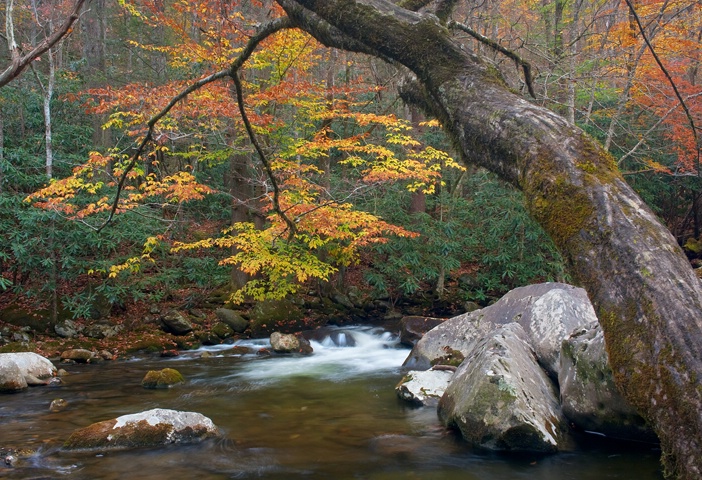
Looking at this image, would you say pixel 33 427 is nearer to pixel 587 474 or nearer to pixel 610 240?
pixel 587 474

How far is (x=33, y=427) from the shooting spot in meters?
6.28

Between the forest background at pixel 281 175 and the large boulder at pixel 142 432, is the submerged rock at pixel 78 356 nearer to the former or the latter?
the forest background at pixel 281 175

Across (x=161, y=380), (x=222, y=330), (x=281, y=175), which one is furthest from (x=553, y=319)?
(x=222, y=330)

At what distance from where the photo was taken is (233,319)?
492 inches

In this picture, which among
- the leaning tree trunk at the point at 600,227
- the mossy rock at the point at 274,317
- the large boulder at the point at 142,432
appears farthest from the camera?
the mossy rock at the point at 274,317

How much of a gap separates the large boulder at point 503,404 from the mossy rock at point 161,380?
4449 millimetres

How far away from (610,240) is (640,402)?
482 mm

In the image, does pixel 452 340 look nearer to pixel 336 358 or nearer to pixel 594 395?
pixel 336 358

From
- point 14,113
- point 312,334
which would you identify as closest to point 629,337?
point 312,334

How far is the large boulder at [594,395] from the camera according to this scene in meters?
5.39

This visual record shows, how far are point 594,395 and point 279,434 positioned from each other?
139 inches

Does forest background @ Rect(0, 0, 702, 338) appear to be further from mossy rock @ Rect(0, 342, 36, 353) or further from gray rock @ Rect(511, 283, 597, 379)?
gray rock @ Rect(511, 283, 597, 379)

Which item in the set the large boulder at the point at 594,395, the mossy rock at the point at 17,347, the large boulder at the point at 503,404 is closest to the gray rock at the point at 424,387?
the large boulder at the point at 503,404

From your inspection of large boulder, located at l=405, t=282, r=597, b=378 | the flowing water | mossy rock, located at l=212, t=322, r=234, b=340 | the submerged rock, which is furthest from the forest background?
the flowing water
